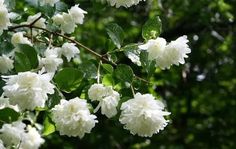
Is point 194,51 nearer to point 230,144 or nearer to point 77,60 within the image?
point 230,144

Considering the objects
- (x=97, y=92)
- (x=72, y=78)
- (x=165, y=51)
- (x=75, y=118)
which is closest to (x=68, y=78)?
(x=72, y=78)

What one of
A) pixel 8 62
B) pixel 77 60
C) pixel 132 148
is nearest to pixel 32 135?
pixel 8 62

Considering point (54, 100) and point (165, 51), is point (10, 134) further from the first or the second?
point (165, 51)

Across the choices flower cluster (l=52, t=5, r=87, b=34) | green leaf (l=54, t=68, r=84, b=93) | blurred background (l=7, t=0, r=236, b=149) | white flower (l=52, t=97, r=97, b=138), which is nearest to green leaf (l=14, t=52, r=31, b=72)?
green leaf (l=54, t=68, r=84, b=93)

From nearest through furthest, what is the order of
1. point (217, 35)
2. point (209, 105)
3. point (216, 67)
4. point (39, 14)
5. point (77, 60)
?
point (39, 14) < point (77, 60) < point (217, 35) < point (216, 67) < point (209, 105)

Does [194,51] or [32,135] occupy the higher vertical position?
[194,51]

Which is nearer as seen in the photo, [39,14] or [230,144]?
[39,14]

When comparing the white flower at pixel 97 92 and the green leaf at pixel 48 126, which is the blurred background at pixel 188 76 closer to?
the green leaf at pixel 48 126
